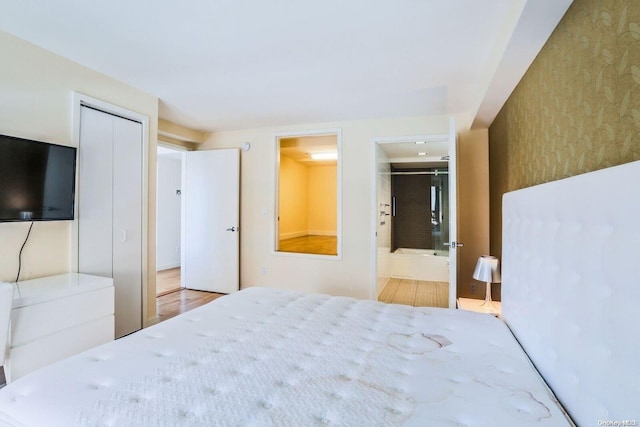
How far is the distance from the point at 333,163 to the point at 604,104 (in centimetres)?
731

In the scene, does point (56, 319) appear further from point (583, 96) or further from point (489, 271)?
point (489, 271)

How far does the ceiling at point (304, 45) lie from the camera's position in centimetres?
174

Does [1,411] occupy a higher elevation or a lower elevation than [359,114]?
lower

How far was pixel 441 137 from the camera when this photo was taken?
3559 millimetres

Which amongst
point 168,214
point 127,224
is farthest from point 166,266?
point 127,224

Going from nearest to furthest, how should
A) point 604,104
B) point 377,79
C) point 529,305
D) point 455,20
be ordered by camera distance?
point 604,104 < point 529,305 < point 455,20 < point 377,79

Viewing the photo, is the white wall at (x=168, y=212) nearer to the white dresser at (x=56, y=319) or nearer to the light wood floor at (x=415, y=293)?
the white dresser at (x=56, y=319)

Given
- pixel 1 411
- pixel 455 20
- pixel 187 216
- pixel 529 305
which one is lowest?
pixel 1 411

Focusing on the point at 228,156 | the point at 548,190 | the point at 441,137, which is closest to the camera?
the point at 548,190

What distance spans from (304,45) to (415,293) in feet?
11.4

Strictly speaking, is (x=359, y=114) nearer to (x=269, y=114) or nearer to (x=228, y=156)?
(x=269, y=114)

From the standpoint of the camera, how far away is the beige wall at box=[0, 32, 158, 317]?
2.05 metres

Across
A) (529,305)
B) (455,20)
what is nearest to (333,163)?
(455,20)

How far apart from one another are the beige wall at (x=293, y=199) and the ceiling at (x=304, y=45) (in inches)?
171
